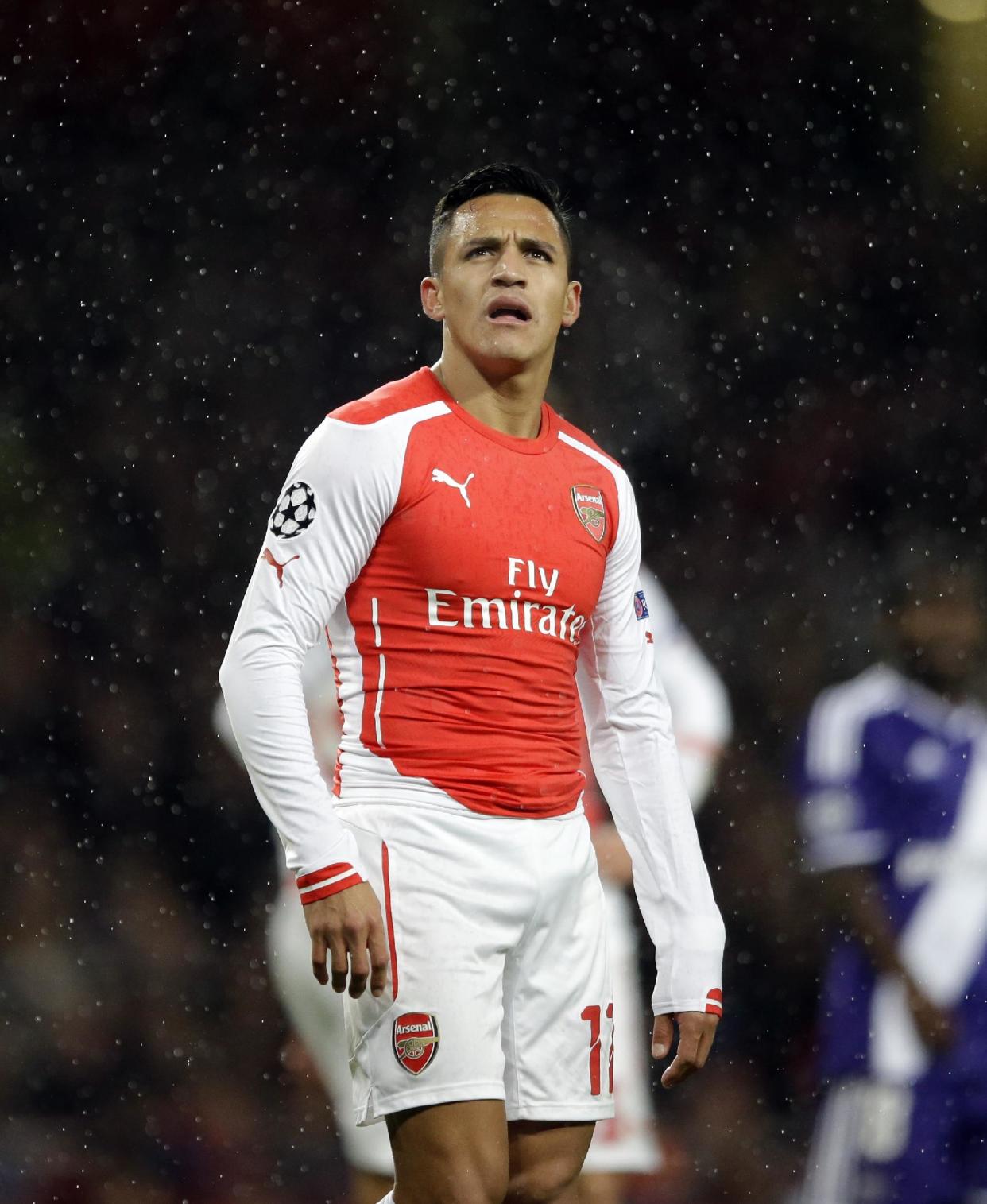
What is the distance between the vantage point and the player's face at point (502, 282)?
1805 mm

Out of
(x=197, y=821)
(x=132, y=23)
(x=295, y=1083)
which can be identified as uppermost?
(x=132, y=23)

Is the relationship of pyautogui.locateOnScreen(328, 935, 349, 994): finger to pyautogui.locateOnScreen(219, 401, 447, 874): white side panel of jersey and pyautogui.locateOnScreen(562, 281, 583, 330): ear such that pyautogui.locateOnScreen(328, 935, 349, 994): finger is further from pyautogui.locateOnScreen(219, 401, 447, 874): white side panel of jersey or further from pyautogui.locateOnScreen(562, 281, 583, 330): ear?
pyautogui.locateOnScreen(562, 281, 583, 330): ear

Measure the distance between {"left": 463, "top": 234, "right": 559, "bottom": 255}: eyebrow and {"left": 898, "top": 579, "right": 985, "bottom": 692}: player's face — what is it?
5.92 ft

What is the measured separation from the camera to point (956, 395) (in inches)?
155

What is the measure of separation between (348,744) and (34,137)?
8.28 feet

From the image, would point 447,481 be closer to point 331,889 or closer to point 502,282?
point 502,282

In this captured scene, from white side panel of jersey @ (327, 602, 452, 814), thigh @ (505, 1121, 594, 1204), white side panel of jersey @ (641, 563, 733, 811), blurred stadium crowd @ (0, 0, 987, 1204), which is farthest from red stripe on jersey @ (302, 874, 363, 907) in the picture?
blurred stadium crowd @ (0, 0, 987, 1204)

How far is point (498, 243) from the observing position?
184 centimetres

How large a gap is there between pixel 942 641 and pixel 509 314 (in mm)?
1863

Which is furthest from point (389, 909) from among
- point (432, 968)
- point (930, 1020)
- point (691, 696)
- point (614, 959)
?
point (930, 1020)

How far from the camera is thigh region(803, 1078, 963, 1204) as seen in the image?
10.1ft

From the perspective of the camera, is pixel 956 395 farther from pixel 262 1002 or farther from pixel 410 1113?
pixel 410 1113

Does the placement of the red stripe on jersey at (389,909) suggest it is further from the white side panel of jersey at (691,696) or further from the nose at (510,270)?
the white side panel of jersey at (691,696)

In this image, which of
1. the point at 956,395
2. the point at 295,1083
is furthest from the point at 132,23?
the point at 295,1083
